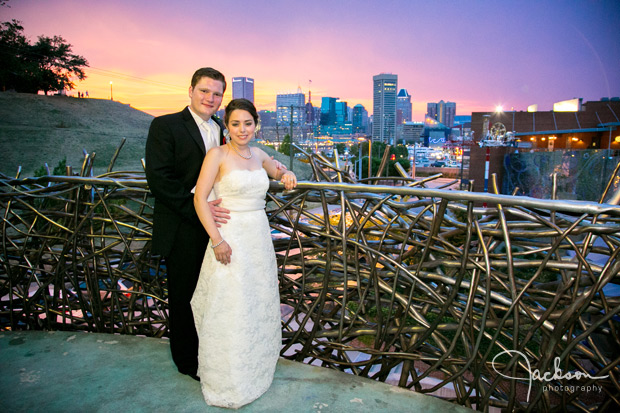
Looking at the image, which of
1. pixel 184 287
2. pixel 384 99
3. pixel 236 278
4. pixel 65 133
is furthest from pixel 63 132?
pixel 384 99

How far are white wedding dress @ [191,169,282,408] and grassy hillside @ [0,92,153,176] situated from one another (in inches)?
1306

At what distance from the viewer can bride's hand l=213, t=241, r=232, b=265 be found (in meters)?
1.79

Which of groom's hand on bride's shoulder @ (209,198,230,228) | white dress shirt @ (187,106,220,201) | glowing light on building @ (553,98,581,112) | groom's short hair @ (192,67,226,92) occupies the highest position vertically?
glowing light on building @ (553,98,581,112)

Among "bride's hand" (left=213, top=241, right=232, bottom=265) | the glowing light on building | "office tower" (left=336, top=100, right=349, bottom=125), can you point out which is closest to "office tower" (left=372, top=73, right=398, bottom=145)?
"office tower" (left=336, top=100, right=349, bottom=125)

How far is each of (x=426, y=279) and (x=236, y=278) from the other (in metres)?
0.90

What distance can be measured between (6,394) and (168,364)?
77cm

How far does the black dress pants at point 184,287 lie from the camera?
2.00 metres

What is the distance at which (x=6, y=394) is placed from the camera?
194 cm

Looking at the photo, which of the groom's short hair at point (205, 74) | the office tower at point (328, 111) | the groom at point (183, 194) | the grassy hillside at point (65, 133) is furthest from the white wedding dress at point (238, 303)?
the office tower at point (328, 111)

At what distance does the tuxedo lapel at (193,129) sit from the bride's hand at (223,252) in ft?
1.73

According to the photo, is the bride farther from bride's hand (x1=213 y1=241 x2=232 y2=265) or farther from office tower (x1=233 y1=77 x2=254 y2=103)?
office tower (x1=233 y1=77 x2=254 y2=103)

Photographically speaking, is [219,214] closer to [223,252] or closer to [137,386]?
[223,252]

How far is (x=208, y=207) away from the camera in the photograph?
1.79 m

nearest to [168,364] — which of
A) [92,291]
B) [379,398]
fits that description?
[92,291]
